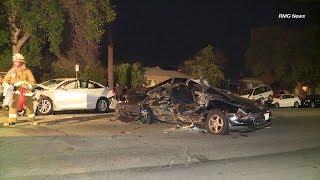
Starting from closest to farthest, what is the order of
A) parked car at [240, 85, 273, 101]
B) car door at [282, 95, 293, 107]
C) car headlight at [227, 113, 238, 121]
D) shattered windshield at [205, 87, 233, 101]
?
car headlight at [227, 113, 238, 121] < shattered windshield at [205, 87, 233, 101] < parked car at [240, 85, 273, 101] < car door at [282, 95, 293, 107]

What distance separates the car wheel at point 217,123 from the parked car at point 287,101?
21975 millimetres

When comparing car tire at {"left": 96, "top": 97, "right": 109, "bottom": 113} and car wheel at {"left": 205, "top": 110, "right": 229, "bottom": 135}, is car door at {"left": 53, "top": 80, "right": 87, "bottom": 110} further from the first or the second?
car wheel at {"left": 205, "top": 110, "right": 229, "bottom": 135}

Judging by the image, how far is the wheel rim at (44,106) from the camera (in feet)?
57.5

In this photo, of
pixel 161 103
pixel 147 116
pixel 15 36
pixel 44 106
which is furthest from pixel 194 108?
pixel 15 36

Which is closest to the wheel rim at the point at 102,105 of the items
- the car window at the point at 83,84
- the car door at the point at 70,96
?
the car door at the point at 70,96

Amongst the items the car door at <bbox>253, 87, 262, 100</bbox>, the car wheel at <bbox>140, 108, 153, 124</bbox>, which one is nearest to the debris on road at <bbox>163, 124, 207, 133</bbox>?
the car wheel at <bbox>140, 108, 153, 124</bbox>

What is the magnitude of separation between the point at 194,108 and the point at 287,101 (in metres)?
22.8

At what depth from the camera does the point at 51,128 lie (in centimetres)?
1308

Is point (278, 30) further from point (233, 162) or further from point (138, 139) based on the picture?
point (233, 162)

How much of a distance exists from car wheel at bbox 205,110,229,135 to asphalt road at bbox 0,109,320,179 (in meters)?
0.29

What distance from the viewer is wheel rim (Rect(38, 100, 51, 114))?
1752 centimetres

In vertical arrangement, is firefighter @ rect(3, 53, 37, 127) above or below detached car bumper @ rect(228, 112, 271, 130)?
above

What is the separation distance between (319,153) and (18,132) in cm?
704

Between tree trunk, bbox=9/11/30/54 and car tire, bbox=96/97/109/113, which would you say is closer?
car tire, bbox=96/97/109/113
